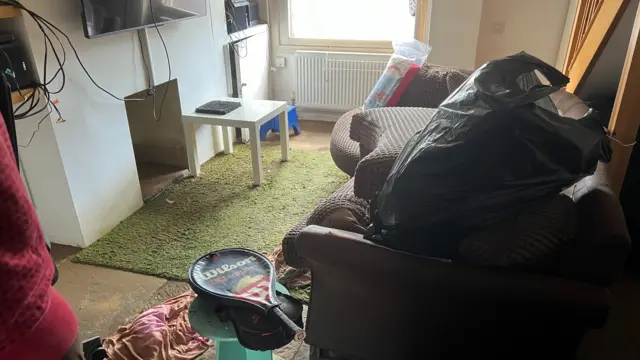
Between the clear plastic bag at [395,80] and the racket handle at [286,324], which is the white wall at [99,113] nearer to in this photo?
the clear plastic bag at [395,80]

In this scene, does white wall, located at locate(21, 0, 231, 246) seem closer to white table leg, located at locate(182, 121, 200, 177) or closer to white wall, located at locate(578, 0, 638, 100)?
white table leg, located at locate(182, 121, 200, 177)

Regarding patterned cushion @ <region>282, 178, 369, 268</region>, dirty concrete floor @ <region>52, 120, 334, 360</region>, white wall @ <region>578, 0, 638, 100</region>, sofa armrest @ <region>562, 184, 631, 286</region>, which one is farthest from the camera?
white wall @ <region>578, 0, 638, 100</region>

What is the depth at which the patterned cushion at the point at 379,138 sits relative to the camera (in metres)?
1.42

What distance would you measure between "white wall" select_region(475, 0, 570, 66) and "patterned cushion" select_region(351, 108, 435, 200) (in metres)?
2.04

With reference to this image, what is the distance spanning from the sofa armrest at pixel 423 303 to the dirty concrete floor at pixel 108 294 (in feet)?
1.55

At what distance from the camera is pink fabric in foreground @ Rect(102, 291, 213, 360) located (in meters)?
1.76

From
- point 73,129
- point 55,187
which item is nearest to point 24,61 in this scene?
point 73,129

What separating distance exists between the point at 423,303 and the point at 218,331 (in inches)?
21.8

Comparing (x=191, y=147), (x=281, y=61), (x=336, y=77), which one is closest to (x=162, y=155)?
(x=191, y=147)

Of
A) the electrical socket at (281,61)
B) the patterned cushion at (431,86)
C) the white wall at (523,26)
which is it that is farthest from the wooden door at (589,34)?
the electrical socket at (281,61)

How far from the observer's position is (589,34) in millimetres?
2484

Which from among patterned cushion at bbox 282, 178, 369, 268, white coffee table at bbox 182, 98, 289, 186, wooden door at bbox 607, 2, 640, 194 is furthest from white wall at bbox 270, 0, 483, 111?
patterned cushion at bbox 282, 178, 369, 268

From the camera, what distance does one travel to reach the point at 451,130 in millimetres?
1171

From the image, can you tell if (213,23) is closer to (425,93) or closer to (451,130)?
(425,93)
